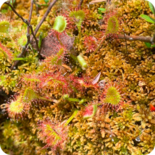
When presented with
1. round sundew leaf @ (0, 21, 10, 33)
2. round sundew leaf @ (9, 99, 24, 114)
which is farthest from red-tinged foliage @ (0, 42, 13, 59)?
round sundew leaf @ (9, 99, 24, 114)

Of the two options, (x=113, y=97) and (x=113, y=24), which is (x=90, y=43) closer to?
(x=113, y=24)

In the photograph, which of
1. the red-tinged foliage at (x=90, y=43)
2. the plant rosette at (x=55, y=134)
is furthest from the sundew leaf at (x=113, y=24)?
the plant rosette at (x=55, y=134)

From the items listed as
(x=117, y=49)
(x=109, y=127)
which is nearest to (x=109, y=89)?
(x=109, y=127)

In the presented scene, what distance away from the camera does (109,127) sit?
1.70 m

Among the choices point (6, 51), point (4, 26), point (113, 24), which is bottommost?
point (113, 24)

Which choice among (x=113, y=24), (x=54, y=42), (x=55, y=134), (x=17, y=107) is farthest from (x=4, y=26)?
(x=55, y=134)

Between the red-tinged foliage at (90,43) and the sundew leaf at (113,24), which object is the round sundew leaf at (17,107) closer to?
the red-tinged foliage at (90,43)

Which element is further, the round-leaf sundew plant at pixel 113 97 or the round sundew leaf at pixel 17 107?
the round sundew leaf at pixel 17 107

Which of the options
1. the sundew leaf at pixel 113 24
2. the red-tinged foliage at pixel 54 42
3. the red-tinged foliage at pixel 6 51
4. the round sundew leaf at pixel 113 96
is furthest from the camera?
the red-tinged foliage at pixel 54 42

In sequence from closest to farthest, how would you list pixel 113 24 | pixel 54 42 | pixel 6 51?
pixel 113 24 → pixel 6 51 → pixel 54 42

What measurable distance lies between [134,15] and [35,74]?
4.05 feet

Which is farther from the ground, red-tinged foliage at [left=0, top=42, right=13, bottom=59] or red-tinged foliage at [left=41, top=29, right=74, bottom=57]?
red-tinged foliage at [left=0, top=42, right=13, bottom=59]

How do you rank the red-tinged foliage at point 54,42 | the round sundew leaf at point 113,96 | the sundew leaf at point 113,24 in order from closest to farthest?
the round sundew leaf at point 113,96 → the sundew leaf at point 113,24 → the red-tinged foliage at point 54,42

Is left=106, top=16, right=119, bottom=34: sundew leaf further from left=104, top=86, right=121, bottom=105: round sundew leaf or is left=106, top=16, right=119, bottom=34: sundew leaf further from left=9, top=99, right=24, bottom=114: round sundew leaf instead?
left=9, top=99, right=24, bottom=114: round sundew leaf
